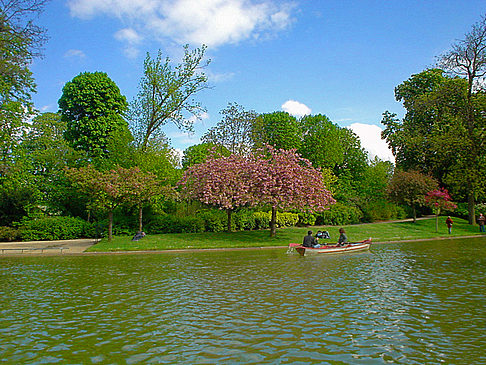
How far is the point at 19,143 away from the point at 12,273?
52.2 feet

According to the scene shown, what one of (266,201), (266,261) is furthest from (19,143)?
(266,261)

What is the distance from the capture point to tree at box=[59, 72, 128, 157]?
41.2 meters

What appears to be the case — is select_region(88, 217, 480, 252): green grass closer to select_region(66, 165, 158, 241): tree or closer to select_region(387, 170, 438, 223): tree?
select_region(387, 170, 438, 223): tree

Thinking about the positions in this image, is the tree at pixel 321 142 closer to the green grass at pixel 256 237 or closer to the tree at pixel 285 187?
the green grass at pixel 256 237

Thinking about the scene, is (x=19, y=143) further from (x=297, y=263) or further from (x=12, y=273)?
(x=297, y=263)

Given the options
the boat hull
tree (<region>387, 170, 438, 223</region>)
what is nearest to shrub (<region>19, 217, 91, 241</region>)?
the boat hull

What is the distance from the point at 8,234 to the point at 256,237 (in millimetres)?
19471

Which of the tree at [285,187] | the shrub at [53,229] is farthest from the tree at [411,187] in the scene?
the shrub at [53,229]

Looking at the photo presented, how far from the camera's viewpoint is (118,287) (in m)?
14.8

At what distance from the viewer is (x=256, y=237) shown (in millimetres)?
32438

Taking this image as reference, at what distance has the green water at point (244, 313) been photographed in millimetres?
8211

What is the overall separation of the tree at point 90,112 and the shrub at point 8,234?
11845mm

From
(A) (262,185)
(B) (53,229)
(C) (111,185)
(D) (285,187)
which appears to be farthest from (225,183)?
(B) (53,229)

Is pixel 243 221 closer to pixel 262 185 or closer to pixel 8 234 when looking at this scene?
pixel 262 185
